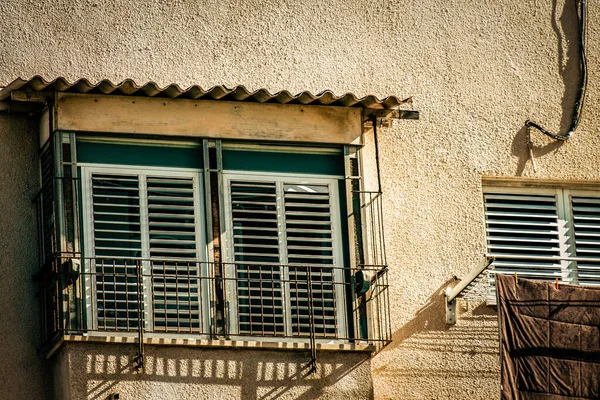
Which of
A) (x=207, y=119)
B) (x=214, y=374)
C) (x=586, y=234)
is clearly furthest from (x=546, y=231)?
(x=214, y=374)

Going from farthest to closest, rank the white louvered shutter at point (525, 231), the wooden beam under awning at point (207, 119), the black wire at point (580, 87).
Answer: the black wire at point (580, 87), the white louvered shutter at point (525, 231), the wooden beam under awning at point (207, 119)

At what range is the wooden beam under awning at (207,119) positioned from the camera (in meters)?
16.9

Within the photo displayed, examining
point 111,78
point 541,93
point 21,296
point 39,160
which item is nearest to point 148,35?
point 111,78

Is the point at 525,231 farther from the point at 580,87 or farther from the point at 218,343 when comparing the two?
the point at 218,343

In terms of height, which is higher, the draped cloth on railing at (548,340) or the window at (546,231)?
the window at (546,231)

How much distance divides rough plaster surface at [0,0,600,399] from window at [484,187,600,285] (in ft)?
1.01

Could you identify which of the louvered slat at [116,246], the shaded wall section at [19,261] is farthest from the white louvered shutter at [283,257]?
the shaded wall section at [19,261]

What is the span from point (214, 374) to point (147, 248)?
1529mm

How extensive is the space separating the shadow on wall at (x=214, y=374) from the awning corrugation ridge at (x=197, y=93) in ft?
8.82

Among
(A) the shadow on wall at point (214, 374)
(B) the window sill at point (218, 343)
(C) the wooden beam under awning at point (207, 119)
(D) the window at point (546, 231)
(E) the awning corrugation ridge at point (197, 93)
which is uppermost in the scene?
(E) the awning corrugation ridge at point (197, 93)

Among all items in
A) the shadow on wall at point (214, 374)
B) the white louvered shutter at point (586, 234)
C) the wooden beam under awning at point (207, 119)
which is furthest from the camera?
the white louvered shutter at point (586, 234)

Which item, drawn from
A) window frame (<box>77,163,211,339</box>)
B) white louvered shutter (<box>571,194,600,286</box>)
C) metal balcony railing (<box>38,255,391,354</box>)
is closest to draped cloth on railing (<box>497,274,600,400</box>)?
metal balcony railing (<box>38,255,391,354</box>)

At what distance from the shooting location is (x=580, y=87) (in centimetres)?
1920

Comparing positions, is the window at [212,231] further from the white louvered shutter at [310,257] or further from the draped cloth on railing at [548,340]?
the draped cloth on railing at [548,340]
